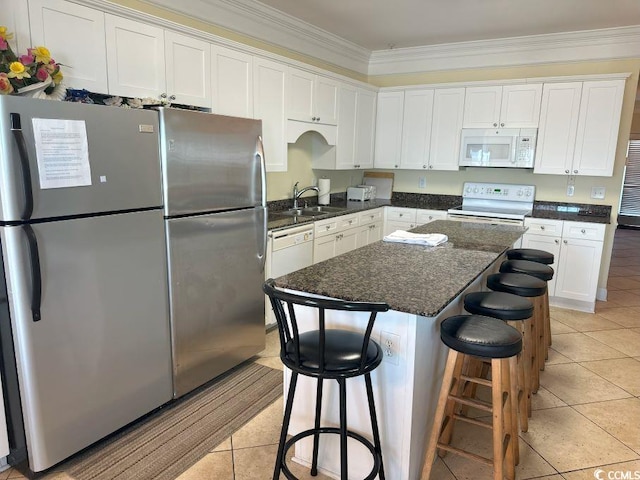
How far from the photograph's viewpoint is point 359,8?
3787mm

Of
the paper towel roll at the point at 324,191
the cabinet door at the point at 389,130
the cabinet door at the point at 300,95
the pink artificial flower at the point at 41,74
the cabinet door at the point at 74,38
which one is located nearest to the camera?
the pink artificial flower at the point at 41,74

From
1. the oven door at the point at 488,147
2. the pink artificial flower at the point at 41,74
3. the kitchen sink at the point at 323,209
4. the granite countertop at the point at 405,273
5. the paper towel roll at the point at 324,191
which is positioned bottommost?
the granite countertop at the point at 405,273

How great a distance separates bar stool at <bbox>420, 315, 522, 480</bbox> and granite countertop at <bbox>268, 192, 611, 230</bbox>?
1.92m

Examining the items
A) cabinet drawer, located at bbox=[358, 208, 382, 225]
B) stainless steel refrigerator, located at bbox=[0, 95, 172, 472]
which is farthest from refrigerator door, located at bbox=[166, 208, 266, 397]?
cabinet drawer, located at bbox=[358, 208, 382, 225]

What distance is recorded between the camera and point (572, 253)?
428 cm

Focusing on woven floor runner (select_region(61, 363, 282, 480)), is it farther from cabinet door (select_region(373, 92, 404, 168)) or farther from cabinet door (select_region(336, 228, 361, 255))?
cabinet door (select_region(373, 92, 404, 168))

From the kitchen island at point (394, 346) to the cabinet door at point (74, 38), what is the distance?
5.35 ft

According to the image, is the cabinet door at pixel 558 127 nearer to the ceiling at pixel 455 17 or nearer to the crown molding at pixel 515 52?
the crown molding at pixel 515 52

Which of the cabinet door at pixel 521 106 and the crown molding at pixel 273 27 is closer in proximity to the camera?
the crown molding at pixel 273 27

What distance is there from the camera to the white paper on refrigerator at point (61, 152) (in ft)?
5.97

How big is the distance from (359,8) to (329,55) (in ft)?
3.60

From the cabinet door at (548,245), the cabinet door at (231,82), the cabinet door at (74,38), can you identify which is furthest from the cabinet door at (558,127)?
the cabinet door at (74,38)

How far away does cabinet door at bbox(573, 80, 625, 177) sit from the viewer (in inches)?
165

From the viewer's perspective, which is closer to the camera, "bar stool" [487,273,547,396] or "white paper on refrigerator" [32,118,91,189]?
"white paper on refrigerator" [32,118,91,189]
